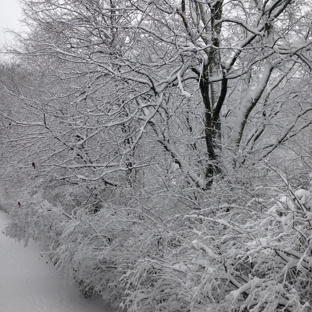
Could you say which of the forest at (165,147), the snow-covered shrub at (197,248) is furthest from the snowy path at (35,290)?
the forest at (165,147)

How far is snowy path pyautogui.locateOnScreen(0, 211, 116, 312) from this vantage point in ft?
29.4

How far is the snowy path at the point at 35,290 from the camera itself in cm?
896

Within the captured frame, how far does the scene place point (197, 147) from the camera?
768 cm

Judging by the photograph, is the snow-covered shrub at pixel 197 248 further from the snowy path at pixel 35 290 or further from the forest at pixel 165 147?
the snowy path at pixel 35 290

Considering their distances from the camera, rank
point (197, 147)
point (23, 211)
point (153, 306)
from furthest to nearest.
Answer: point (23, 211) → point (197, 147) → point (153, 306)

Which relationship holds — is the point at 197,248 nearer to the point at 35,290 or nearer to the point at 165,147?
the point at 165,147

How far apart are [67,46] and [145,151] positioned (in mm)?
2683

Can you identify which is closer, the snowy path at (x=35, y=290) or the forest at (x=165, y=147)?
the forest at (x=165, y=147)

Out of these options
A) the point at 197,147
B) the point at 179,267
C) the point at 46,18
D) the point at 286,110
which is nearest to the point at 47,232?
the point at 197,147

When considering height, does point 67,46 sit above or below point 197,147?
above

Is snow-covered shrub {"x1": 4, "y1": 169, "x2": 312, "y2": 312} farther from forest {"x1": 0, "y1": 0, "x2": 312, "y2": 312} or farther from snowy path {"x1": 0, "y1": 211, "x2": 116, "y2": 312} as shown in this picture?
snowy path {"x1": 0, "y1": 211, "x2": 116, "y2": 312}

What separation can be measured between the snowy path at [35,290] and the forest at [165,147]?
1680mm

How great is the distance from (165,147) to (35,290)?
6022 millimetres

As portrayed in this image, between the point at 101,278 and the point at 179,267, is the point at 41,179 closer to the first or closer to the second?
the point at 101,278
